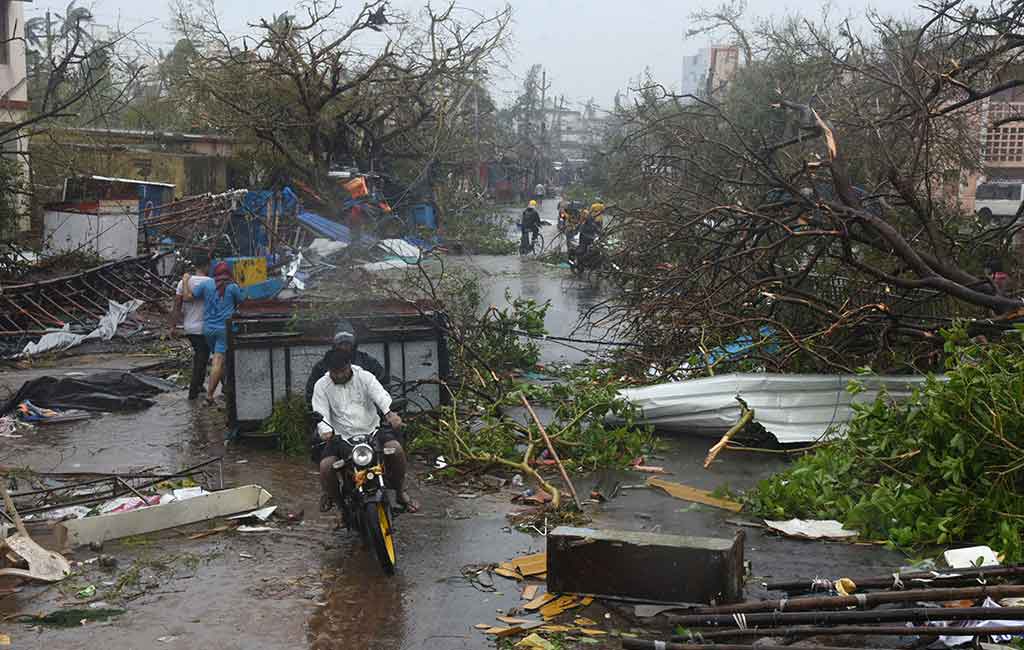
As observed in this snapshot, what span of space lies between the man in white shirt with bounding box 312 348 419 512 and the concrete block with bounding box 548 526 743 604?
1533 millimetres

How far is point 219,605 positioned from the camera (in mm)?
6059

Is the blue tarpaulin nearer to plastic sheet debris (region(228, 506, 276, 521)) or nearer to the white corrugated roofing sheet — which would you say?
the white corrugated roofing sheet

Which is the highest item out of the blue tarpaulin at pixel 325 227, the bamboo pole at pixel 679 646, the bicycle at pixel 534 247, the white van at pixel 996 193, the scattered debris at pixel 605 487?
the white van at pixel 996 193

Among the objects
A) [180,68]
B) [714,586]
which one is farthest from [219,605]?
[180,68]

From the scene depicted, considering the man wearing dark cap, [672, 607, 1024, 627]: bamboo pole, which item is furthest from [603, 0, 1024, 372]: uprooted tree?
[672, 607, 1024, 627]: bamboo pole

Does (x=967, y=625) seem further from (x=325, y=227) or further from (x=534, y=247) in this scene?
(x=534, y=247)

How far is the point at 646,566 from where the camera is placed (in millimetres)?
5887

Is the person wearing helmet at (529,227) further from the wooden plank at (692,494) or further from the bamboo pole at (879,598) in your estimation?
the bamboo pole at (879,598)

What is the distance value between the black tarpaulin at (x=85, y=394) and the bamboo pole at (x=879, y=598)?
27.6ft

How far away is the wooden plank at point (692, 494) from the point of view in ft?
26.1

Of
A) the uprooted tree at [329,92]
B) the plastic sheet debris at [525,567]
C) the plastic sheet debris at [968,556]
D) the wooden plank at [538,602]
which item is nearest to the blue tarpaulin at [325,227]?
the uprooted tree at [329,92]

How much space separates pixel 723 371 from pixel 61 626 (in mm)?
6478

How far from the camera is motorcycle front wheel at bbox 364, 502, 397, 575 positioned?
6453 millimetres

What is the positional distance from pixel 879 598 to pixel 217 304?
823cm
